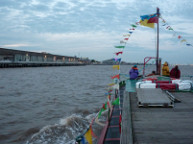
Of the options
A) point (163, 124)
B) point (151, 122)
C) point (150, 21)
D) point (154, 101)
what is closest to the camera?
point (163, 124)

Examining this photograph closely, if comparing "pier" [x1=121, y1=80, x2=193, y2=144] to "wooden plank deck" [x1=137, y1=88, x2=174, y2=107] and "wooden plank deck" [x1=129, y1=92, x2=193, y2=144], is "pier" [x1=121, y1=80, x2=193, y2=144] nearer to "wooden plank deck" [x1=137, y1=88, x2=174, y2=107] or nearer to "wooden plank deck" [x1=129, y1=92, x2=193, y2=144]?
"wooden plank deck" [x1=129, y1=92, x2=193, y2=144]

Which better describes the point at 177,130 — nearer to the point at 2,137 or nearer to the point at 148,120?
the point at 148,120

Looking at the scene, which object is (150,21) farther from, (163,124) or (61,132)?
(163,124)

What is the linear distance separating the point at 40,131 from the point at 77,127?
1.84 metres

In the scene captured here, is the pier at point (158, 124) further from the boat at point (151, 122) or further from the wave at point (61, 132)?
the wave at point (61, 132)

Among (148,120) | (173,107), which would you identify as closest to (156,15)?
(173,107)

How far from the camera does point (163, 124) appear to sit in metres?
5.30

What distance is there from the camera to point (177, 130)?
484 cm

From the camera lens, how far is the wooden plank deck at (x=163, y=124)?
4.37m

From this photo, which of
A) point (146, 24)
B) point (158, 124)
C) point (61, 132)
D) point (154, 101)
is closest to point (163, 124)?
point (158, 124)

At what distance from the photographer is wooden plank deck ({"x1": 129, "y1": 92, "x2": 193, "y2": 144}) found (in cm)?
437

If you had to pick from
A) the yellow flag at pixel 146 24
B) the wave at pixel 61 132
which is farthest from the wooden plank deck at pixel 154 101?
→ the yellow flag at pixel 146 24

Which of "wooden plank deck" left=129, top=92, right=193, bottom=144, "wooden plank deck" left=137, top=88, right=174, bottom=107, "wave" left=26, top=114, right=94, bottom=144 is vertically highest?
"wooden plank deck" left=137, top=88, right=174, bottom=107

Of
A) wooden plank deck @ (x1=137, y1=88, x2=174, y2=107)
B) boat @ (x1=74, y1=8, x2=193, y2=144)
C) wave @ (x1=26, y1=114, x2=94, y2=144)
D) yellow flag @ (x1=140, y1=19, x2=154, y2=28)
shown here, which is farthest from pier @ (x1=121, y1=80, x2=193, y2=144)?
yellow flag @ (x1=140, y1=19, x2=154, y2=28)
